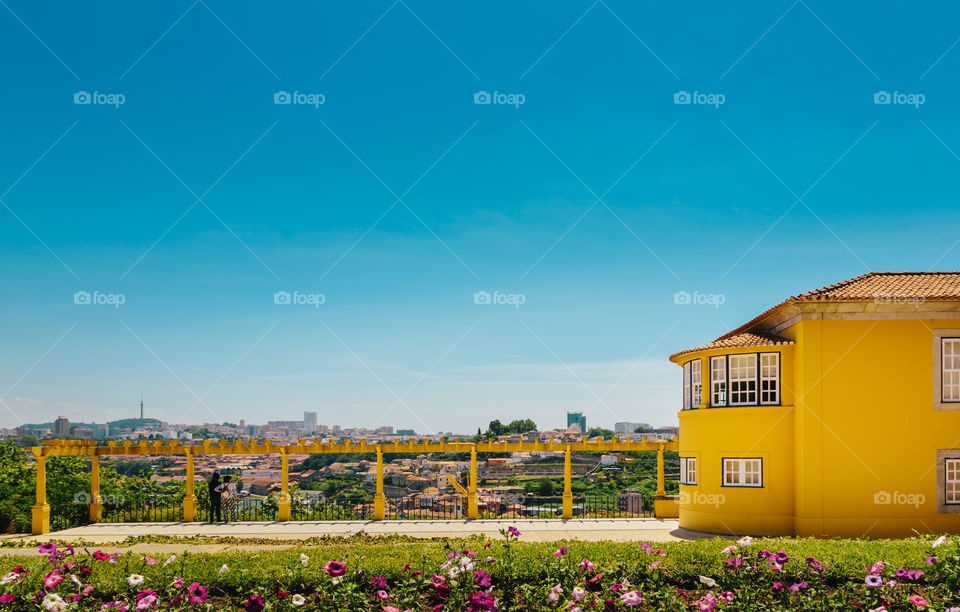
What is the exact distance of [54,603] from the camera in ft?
26.4

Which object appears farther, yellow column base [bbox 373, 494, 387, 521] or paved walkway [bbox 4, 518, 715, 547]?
yellow column base [bbox 373, 494, 387, 521]

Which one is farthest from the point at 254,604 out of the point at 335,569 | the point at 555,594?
the point at 555,594

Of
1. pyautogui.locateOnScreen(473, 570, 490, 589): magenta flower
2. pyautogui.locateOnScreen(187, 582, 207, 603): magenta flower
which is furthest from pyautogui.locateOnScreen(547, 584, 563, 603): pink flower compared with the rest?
pyautogui.locateOnScreen(187, 582, 207, 603): magenta flower

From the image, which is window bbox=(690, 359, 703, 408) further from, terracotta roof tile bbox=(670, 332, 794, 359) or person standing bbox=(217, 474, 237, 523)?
person standing bbox=(217, 474, 237, 523)

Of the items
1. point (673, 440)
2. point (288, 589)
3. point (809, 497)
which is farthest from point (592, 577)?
point (673, 440)

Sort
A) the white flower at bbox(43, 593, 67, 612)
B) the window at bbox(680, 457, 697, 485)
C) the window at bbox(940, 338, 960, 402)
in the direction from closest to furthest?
the white flower at bbox(43, 593, 67, 612), the window at bbox(940, 338, 960, 402), the window at bbox(680, 457, 697, 485)

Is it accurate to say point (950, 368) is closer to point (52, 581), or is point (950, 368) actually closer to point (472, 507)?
point (472, 507)

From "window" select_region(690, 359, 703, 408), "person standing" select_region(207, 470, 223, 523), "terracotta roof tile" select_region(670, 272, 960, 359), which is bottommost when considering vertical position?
"person standing" select_region(207, 470, 223, 523)

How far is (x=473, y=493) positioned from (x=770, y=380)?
894cm

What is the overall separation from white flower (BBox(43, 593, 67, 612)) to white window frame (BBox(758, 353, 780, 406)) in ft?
50.1

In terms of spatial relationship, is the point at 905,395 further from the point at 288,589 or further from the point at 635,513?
the point at 288,589

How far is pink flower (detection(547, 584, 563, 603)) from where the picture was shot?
8.19 metres

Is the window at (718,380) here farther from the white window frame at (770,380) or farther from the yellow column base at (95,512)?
the yellow column base at (95,512)

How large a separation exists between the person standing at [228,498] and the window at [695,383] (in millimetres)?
13571
